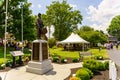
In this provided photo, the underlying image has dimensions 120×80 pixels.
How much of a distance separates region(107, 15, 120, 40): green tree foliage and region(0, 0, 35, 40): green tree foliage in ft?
236

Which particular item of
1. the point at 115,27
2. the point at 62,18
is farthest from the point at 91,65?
the point at 115,27

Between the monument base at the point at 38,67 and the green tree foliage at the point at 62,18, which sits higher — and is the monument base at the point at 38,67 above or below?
below

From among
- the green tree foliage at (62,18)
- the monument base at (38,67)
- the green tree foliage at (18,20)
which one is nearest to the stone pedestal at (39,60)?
the monument base at (38,67)

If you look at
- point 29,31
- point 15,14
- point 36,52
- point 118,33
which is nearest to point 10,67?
point 36,52

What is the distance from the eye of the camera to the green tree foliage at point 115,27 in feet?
335

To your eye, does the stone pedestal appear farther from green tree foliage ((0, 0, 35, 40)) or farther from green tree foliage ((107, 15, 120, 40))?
green tree foliage ((107, 15, 120, 40))

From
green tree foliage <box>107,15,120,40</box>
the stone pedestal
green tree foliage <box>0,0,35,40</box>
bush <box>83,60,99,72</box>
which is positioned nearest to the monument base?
the stone pedestal

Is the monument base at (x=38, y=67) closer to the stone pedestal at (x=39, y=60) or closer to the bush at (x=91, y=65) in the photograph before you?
the stone pedestal at (x=39, y=60)

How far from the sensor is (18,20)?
122 feet

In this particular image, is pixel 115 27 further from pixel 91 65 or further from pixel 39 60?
pixel 39 60

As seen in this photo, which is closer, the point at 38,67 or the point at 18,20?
the point at 38,67

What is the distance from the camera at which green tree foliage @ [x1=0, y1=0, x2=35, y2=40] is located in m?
37.2

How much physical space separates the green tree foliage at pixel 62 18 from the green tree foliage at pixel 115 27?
39.2 m

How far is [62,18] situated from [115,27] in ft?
146
